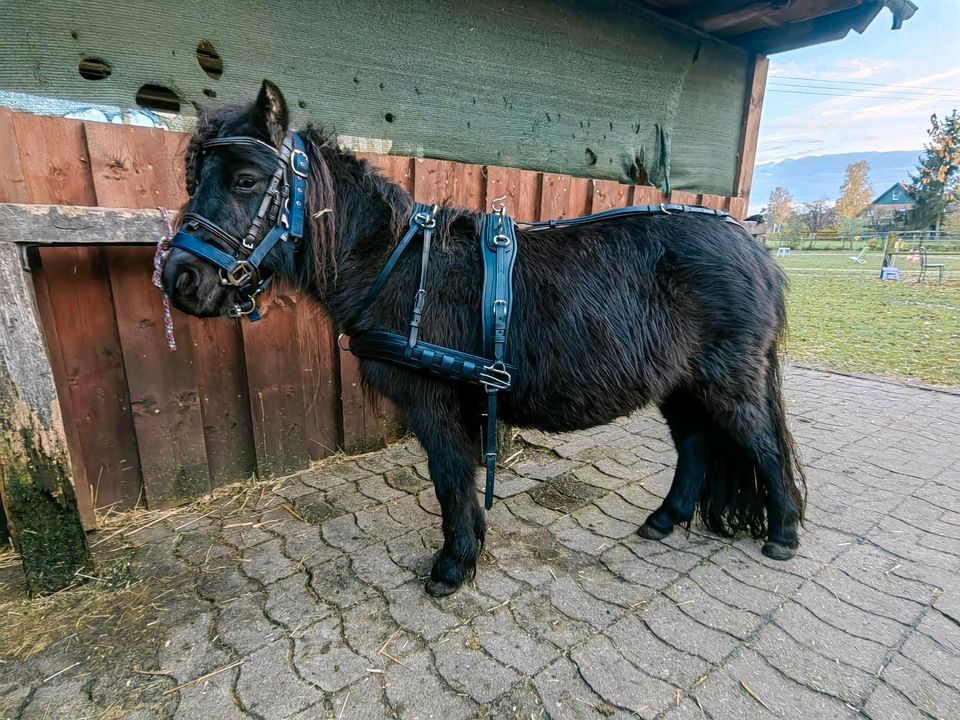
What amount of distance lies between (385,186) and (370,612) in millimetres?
1875

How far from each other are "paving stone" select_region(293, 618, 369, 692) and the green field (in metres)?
2.79

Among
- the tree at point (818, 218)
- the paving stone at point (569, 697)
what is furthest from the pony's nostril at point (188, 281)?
the tree at point (818, 218)

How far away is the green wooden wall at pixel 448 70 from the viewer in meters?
2.35

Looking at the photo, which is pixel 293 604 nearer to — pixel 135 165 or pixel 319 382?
pixel 319 382

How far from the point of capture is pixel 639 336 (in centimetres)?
197

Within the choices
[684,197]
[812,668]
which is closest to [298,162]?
[812,668]

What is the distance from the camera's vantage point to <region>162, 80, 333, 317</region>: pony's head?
5.24 ft

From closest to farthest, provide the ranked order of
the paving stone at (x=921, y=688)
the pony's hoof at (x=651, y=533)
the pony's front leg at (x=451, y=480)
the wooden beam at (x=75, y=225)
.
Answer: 1. the paving stone at (x=921, y=688)
2. the wooden beam at (x=75, y=225)
3. the pony's front leg at (x=451, y=480)
4. the pony's hoof at (x=651, y=533)

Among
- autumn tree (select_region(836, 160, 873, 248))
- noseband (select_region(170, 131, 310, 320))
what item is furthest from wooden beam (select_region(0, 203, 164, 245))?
autumn tree (select_region(836, 160, 873, 248))

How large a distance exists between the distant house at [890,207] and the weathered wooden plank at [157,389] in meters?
60.0

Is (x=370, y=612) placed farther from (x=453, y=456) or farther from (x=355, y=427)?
(x=355, y=427)

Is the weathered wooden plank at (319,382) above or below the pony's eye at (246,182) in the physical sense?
below

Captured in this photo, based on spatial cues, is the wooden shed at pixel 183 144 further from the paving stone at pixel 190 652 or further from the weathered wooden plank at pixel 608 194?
the paving stone at pixel 190 652

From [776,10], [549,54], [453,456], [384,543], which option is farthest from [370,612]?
[776,10]
